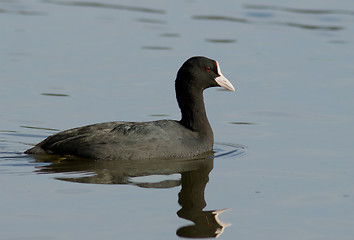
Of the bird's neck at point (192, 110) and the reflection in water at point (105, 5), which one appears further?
the reflection in water at point (105, 5)

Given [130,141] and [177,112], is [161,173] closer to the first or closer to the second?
[130,141]

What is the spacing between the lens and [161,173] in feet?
30.3

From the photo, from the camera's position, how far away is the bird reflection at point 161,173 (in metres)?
7.64

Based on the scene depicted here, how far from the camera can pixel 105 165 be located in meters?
9.66

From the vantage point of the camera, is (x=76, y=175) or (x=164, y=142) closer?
(x=76, y=175)

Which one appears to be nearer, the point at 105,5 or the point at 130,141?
the point at 130,141

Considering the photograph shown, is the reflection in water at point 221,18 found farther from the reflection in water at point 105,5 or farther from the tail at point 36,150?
the tail at point 36,150

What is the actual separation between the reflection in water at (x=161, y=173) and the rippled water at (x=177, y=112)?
0.02 meters

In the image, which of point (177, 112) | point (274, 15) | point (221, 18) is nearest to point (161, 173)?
point (177, 112)

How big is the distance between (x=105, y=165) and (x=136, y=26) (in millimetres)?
9435

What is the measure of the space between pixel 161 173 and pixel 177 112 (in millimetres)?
3246

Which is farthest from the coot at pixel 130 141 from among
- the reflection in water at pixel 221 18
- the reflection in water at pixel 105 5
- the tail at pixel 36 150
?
the reflection in water at pixel 105 5

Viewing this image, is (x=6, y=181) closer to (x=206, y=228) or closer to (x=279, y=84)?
(x=206, y=228)

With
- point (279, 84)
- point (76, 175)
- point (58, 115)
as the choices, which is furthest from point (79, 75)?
point (76, 175)
